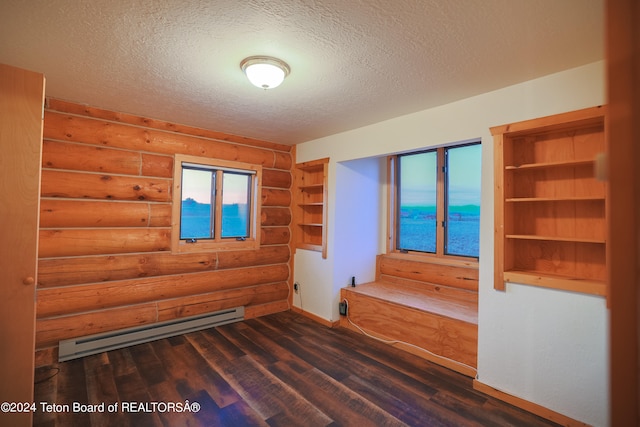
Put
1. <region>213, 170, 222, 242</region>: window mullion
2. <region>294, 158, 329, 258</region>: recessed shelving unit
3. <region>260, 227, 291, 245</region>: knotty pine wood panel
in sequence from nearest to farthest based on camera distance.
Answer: <region>213, 170, 222, 242</region>: window mullion
<region>260, 227, 291, 245</region>: knotty pine wood panel
<region>294, 158, 329, 258</region>: recessed shelving unit

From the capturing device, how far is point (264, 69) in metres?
2.06

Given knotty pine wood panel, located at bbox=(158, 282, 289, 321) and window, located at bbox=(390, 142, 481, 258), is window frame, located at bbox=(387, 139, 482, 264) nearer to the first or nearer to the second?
window, located at bbox=(390, 142, 481, 258)

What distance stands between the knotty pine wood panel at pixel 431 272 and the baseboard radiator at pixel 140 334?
2.16 meters

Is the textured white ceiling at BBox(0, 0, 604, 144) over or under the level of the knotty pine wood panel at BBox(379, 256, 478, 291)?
over

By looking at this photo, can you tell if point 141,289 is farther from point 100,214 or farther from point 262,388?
point 262,388

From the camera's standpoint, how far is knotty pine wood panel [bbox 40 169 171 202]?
2.82 meters

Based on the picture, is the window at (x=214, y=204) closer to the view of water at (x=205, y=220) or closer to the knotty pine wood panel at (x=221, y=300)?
the view of water at (x=205, y=220)

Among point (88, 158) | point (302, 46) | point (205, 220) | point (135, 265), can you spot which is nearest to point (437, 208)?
point (302, 46)

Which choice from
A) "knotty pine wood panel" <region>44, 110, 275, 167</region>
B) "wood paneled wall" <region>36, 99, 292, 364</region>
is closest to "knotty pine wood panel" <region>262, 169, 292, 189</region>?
"knotty pine wood panel" <region>44, 110, 275, 167</region>

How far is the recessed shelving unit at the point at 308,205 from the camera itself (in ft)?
14.9

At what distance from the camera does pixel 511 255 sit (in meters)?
2.46

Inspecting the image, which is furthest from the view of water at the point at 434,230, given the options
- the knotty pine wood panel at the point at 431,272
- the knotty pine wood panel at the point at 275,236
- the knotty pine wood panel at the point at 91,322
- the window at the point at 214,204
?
the knotty pine wood panel at the point at 91,322

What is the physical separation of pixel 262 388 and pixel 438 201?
9.48ft

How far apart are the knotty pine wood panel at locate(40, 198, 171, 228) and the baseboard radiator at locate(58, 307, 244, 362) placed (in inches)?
45.2
